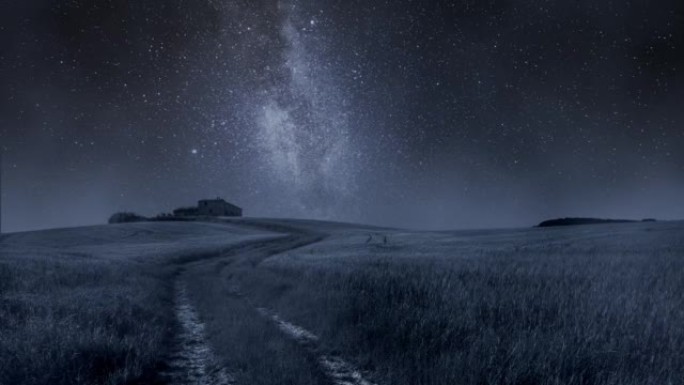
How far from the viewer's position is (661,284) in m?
9.39

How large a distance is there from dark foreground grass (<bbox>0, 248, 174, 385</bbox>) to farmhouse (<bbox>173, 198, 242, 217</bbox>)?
284 feet

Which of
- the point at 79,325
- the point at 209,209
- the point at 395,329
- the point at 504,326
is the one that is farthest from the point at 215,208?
the point at 504,326

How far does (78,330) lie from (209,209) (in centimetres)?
9518

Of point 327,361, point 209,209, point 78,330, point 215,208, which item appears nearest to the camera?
point 327,361

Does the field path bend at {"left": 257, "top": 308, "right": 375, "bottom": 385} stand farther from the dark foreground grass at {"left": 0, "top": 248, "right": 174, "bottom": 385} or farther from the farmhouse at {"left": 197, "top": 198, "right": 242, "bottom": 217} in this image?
the farmhouse at {"left": 197, "top": 198, "right": 242, "bottom": 217}

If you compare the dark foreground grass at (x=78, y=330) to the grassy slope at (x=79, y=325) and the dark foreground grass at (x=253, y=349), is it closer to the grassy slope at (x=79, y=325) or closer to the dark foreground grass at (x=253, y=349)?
the grassy slope at (x=79, y=325)

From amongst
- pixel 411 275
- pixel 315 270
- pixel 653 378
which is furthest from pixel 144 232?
pixel 653 378

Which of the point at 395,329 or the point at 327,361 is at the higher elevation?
the point at 395,329

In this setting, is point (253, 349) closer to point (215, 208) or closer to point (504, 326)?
point (504, 326)

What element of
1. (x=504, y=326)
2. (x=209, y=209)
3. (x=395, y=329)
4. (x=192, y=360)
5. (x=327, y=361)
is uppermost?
(x=209, y=209)

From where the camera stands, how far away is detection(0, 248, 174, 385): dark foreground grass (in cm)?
537

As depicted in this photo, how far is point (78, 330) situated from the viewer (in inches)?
271

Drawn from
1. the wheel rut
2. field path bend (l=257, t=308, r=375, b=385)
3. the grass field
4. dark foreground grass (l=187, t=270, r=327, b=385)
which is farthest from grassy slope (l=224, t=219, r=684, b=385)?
the wheel rut

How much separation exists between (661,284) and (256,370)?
9638mm
